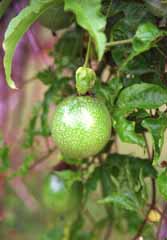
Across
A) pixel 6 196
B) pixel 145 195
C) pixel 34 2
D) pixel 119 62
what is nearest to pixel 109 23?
pixel 119 62

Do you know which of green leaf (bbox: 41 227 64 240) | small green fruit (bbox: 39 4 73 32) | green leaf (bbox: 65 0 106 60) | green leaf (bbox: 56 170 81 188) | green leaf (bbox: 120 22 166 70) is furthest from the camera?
green leaf (bbox: 41 227 64 240)

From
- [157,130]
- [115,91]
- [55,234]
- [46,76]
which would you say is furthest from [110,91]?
[55,234]

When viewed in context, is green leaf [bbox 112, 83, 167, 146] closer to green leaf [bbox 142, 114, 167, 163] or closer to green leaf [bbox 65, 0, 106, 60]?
green leaf [bbox 142, 114, 167, 163]

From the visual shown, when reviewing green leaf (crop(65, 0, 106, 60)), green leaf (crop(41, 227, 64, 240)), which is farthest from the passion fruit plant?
green leaf (crop(41, 227, 64, 240))

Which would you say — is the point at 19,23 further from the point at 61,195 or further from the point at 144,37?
the point at 61,195

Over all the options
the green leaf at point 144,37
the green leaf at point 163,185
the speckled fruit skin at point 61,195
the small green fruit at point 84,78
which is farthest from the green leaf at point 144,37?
the speckled fruit skin at point 61,195

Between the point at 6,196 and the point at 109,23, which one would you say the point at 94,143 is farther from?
the point at 6,196

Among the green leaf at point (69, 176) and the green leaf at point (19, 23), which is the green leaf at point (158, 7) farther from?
the green leaf at point (69, 176)

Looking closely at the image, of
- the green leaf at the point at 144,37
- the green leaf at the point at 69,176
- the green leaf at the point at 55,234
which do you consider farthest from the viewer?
the green leaf at the point at 55,234
